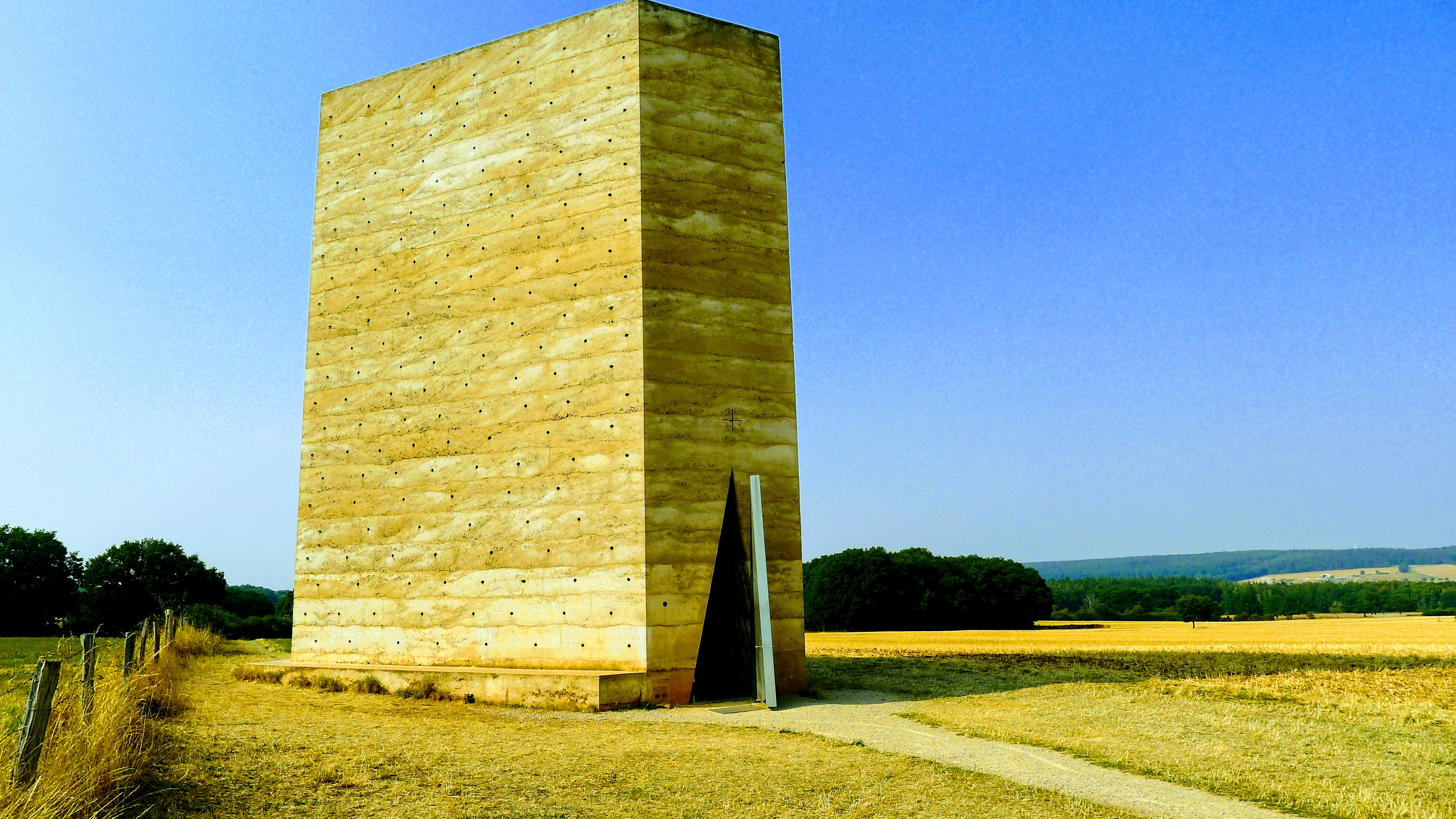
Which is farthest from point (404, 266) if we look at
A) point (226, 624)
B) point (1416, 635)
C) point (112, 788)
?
point (1416, 635)

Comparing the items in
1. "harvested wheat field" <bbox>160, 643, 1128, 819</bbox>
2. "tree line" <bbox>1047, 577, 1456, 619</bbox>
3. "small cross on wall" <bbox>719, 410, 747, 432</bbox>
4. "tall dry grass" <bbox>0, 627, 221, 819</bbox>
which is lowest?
"tree line" <bbox>1047, 577, 1456, 619</bbox>

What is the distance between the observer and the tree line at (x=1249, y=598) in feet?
263

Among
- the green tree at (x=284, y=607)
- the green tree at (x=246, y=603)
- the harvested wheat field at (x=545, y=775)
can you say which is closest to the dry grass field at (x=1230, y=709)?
the harvested wheat field at (x=545, y=775)

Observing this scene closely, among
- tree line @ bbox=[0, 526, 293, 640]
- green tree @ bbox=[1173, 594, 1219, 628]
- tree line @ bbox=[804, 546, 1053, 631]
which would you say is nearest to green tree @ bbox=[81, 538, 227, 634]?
tree line @ bbox=[0, 526, 293, 640]

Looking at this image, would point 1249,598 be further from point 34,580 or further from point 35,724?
point 35,724

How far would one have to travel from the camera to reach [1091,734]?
11.6 metres

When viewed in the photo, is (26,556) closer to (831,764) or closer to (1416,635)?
(831,764)

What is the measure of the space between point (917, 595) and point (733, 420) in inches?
1780

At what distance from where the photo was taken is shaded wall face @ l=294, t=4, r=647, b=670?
1580cm

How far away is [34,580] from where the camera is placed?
48.1 metres

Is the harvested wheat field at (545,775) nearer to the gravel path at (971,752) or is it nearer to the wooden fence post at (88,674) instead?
the gravel path at (971,752)

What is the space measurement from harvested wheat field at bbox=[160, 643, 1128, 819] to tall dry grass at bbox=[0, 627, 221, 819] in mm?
346

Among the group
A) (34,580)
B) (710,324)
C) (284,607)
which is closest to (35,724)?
(710,324)

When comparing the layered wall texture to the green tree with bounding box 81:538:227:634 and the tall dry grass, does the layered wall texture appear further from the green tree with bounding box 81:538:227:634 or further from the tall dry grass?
the green tree with bounding box 81:538:227:634
